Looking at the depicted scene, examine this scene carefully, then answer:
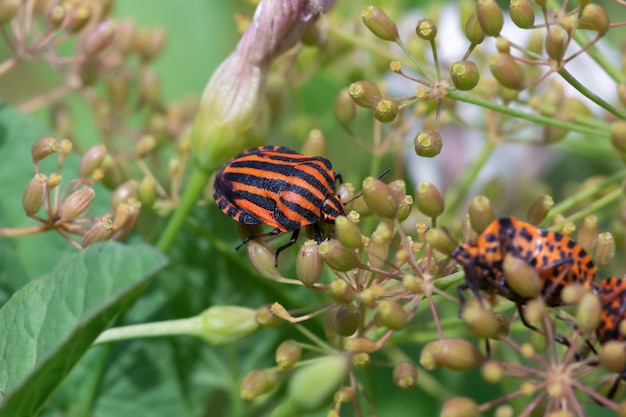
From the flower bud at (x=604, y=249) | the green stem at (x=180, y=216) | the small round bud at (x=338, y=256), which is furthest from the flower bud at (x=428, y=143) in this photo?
the green stem at (x=180, y=216)

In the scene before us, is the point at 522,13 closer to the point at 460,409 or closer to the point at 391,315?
the point at 391,315

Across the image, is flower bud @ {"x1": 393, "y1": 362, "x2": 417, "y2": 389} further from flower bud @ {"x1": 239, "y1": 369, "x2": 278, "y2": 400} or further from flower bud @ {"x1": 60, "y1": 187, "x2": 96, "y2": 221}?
flower bud @ {"x1": 60, "y1": 187, "x2": 96, "y2": 221}

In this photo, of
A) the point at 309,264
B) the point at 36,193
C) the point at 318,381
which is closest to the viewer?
the point at 318,381

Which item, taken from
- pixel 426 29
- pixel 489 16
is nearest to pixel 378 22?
pixel 426 29

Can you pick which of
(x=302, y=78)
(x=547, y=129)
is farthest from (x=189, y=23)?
(x=547, y=129)

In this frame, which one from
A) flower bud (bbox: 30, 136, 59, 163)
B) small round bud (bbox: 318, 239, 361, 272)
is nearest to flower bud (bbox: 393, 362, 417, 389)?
small round bud (bbox: 318, 239, 361, 272)

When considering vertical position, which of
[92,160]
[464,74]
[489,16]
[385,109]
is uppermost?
[489,16]

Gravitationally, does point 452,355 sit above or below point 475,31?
below
